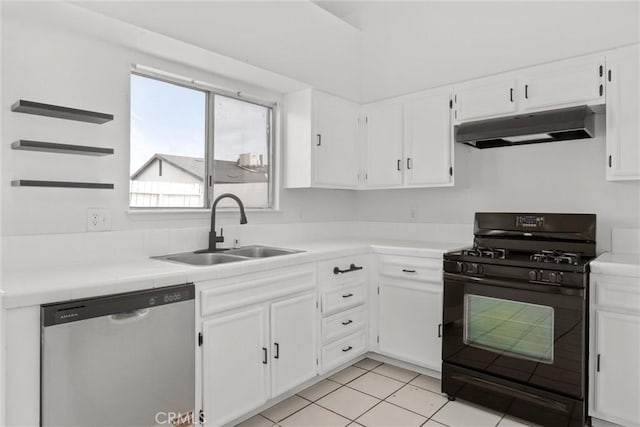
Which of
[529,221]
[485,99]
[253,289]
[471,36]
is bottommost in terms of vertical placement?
[253,289]

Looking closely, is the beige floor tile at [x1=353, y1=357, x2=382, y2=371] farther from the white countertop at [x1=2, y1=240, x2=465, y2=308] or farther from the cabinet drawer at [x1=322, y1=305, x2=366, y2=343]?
the white countertop at [x1=2, y1=240, x2=465, y2=308]

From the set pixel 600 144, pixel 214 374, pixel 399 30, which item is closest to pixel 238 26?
pixel 399 30

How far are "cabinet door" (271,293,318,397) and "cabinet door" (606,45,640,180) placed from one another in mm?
2039

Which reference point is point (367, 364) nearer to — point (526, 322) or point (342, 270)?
point (342, 270)

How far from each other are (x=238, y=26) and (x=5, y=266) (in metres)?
1.85

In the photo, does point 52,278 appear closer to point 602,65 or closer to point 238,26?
point 238,26

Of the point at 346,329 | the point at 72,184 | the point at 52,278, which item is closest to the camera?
the point at 52,278

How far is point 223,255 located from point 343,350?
1.09 meters

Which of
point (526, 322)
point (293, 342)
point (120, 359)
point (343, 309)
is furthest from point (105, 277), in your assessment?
point (526, 322)

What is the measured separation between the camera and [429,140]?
3143 mm

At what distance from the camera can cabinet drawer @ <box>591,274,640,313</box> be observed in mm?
2039

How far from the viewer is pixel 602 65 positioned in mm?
2439

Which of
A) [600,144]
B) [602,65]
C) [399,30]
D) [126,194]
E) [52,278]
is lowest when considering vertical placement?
[52,278]

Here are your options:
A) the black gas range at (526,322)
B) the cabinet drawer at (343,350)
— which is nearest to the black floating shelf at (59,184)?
the cabinet drawer at (343,350)
